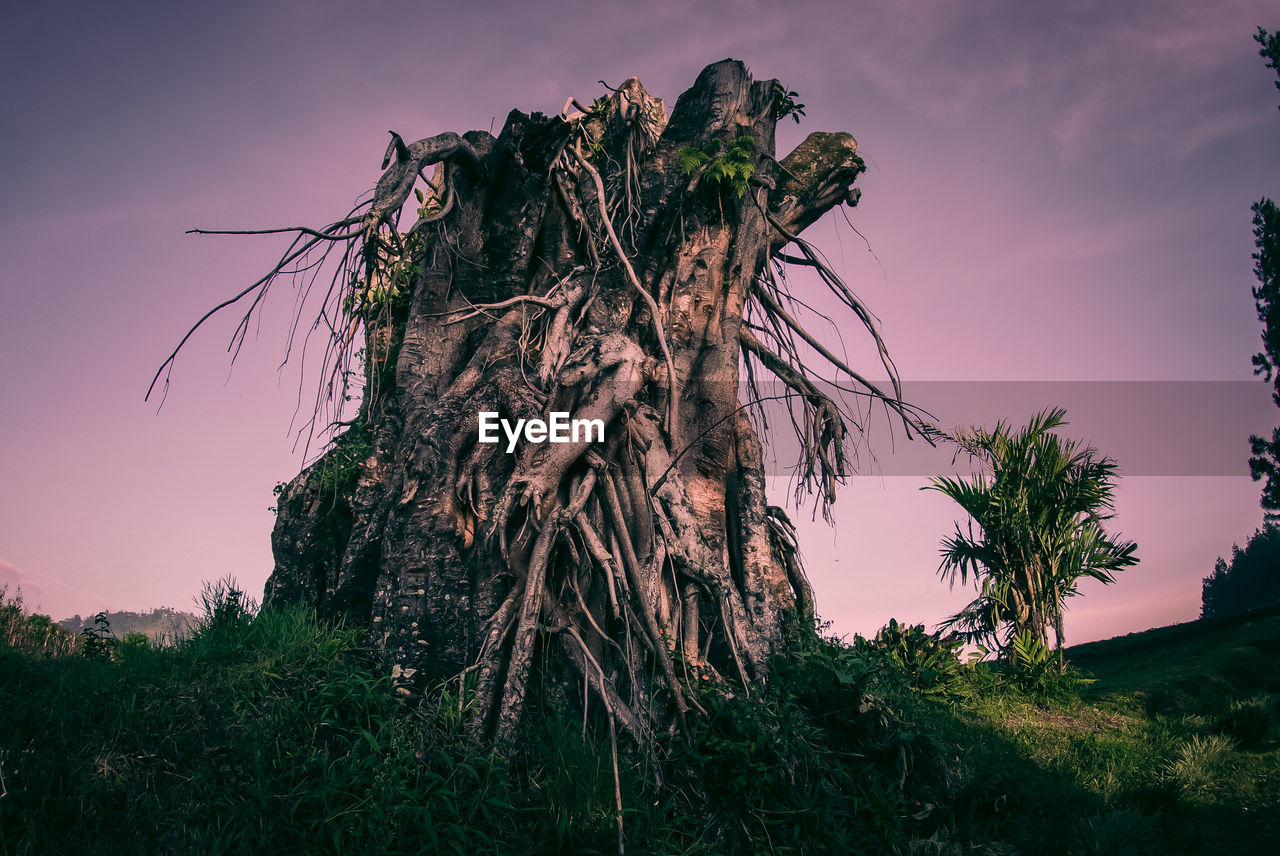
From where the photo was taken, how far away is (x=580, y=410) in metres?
5.08

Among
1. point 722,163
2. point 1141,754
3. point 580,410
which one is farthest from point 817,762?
point 722,163

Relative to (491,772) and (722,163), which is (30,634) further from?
(722,163)

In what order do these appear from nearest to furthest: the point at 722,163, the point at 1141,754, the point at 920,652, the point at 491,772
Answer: the point at 491,772
the point at 722,163
the point at 1141,754
the point at 920,652

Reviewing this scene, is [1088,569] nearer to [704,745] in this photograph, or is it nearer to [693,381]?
[693,381]

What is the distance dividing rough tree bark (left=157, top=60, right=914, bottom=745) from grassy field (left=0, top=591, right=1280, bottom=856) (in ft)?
1.03

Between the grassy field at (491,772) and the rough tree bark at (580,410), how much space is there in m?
0.31

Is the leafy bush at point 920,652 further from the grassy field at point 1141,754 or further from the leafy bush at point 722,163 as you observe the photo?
the leafy bush at point 722,163

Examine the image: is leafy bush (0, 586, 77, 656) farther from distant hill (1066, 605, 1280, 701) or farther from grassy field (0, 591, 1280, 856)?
distant hill (1066, 605, 1280, 701)

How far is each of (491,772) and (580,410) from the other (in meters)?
2.33

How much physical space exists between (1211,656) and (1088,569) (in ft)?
5.69

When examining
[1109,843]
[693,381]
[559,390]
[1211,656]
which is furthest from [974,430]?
[559,390]

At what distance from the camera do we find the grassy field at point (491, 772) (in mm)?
3512

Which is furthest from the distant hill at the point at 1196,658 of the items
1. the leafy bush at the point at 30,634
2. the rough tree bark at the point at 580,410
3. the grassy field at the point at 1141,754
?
the leafy bush at the point at 30,634

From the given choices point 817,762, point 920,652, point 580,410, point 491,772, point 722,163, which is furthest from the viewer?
point 920,652
